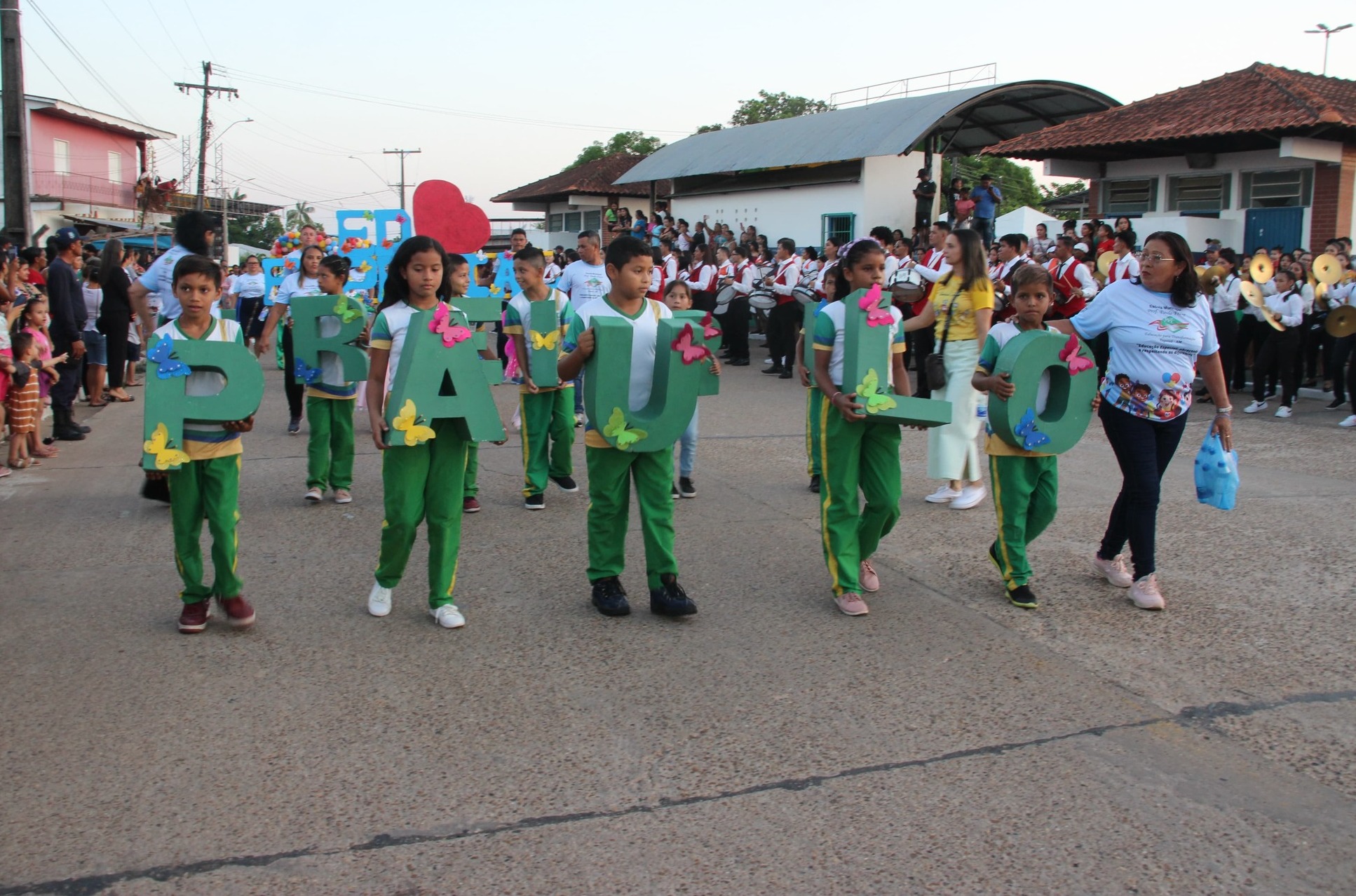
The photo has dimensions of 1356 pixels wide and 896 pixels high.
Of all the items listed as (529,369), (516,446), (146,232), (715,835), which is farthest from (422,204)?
(146,232)

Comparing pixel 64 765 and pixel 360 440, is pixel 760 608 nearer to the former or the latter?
pixel 64 765

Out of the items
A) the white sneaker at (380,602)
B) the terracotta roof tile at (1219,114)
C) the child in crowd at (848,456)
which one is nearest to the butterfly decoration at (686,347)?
the child in crowd at (848,456)

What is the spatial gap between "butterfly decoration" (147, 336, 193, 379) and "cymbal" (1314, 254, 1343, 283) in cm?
1257

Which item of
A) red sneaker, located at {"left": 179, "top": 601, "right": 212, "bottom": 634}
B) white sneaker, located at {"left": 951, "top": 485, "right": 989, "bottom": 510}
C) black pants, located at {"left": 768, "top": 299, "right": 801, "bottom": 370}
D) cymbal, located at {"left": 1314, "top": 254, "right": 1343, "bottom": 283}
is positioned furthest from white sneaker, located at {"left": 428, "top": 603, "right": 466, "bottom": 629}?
black pants, located at {"left": 768, "top": 299, "right": 801, "bottom": 370}

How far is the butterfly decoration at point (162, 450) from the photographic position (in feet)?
15.3

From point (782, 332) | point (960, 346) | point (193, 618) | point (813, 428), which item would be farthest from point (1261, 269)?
point (193, 618)

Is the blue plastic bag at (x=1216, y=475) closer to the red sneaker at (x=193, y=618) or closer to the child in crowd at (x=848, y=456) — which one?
the child in crowd at (x=848, y=456)

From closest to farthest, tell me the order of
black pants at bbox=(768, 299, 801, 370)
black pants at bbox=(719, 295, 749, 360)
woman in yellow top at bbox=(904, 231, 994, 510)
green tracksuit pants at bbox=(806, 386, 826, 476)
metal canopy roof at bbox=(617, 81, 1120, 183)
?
woman in yellow top at bbox=(904, 231, 994, 510) < green tracksuit pants at bbox=(806, 386, 826, 476) < black pants at bbox=(768, 299, 801, 370) < black pants at bbox=(719, 295, 749, 360) < metal canopy roof at bbox=(617, 81, 1120, 183)

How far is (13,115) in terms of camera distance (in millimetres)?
14852

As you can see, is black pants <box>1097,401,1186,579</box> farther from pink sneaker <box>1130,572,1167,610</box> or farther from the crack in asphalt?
the crack in asphalt

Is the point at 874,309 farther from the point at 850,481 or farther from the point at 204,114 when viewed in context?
the point at 204,114

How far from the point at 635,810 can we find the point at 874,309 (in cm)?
273

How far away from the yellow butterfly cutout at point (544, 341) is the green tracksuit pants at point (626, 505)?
2498 mm

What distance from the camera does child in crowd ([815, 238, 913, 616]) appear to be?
17.4ft
